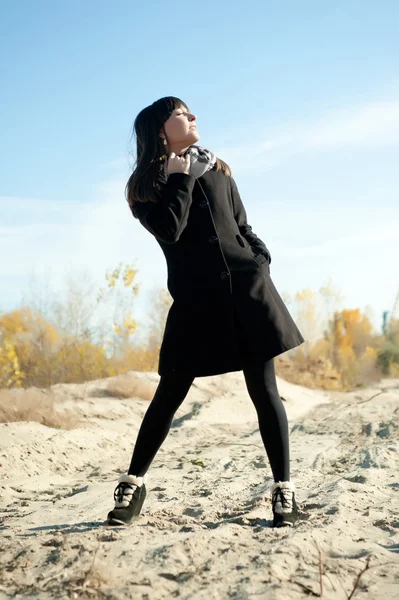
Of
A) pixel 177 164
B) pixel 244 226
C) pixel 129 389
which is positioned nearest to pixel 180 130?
pixel 177 164

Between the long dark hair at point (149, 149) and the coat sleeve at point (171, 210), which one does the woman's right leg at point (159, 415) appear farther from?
the long dark hair at point (149, 149)

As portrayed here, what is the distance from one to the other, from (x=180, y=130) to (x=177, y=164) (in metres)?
0.17

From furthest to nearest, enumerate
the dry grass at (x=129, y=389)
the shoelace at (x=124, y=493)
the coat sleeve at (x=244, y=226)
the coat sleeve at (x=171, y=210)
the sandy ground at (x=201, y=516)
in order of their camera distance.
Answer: the dry grass at (x=129, y=389) → the coat sleeve at (x=244, y=226) → the shoelace at (x=124, y=493) → the coat sleeve at (x=171, y=210) → the sandy ground at (x=201, y=516)

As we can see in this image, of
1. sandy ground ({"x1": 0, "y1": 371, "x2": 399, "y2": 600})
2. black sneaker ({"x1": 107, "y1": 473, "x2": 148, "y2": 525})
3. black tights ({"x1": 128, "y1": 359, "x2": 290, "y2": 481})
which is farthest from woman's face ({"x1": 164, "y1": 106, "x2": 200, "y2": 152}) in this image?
sandy ground ({"x1": 0, "y1": 371, "x2": 399, "y2": 600})

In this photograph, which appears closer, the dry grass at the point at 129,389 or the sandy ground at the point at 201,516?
the sandy ground at the point at 201,516

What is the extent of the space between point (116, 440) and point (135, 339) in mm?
5948

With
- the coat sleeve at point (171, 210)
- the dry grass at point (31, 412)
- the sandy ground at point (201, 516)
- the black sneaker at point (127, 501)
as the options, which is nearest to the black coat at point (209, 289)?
the coat sleeve at point (171, 210)

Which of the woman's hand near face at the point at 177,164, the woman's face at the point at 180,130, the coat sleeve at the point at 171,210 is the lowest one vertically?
the coat sleeve at the point at 171,210

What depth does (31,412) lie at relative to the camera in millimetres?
7215

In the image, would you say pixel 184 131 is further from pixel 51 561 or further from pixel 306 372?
pixel 306 372

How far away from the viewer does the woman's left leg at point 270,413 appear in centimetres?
319

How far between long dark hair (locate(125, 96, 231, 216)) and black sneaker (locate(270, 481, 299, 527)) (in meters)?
1.45

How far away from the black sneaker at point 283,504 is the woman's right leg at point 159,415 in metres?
0.59

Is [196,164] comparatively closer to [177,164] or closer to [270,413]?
[177,164]
